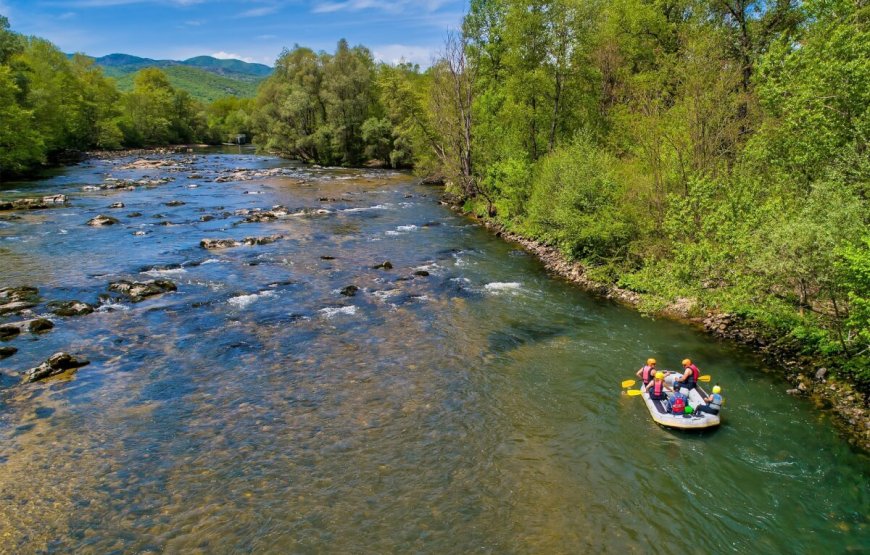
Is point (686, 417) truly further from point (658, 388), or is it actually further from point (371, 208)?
point (371, 208)

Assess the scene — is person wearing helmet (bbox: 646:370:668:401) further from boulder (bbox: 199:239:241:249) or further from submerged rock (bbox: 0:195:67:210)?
submerged rock (bbox: 0:195:67:210)

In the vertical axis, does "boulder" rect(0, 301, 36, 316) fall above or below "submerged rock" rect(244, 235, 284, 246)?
below

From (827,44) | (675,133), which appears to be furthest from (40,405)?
(827,44)

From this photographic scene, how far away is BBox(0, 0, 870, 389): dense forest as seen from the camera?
53.4 ft

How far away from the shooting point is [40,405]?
15445 millimetres

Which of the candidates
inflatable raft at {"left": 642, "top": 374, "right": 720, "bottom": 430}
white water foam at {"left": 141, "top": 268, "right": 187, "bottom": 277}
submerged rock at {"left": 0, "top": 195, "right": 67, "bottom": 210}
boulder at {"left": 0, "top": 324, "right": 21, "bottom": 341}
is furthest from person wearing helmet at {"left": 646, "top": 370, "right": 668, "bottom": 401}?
submerged rock at {"left": 0, "top": 195, "right": 67, "bottom": 210}

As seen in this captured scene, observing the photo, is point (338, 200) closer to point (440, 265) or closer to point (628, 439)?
point (440, 265)

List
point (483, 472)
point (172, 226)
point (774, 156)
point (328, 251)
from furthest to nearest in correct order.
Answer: point (172, 226)
point (328, 251)
point (774, 156)
point (483, 472)

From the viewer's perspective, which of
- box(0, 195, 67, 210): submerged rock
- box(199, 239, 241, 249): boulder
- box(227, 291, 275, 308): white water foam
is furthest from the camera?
box(0, 195, 67, 210): submerged rock

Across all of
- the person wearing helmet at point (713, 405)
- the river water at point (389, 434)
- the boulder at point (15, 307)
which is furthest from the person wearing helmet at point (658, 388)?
the boulder at point (15, 307)

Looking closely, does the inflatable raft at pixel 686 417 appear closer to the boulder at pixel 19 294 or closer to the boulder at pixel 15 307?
the boulder at pixel 15 307

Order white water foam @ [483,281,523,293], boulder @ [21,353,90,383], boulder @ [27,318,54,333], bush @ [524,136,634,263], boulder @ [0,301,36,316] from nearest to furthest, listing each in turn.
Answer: boulder @ [21,353,90,383], boulder @ [27,318,54,333], boulder @ [0,301,36,316], white water foam @ [483,281,523,293], bush @ [524,136,634,263]

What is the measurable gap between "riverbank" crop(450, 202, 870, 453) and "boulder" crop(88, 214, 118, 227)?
34.3 metres

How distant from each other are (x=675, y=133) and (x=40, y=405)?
28.0 metres
